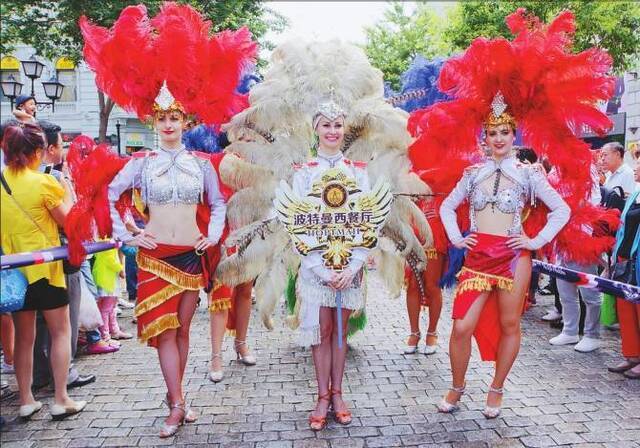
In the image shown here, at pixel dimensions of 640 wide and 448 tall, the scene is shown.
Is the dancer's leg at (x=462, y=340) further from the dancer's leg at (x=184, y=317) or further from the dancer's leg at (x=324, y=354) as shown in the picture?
the dancer's leg at (x=184, y=317)

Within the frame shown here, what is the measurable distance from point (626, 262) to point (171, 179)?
3695mm

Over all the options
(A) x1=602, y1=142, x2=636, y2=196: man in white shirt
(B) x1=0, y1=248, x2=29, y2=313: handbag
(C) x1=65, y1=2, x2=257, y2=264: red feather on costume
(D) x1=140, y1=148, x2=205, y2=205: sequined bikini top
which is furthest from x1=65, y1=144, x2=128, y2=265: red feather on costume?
(A) x1=602, y1=142, x2=636, y2=196: man in white shirt

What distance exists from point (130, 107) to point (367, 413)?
254cm

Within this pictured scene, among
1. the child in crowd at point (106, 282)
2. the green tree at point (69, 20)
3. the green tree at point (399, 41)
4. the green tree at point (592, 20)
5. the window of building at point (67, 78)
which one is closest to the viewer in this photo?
the green tree at point (69, 20)

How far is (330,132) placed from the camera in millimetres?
3258

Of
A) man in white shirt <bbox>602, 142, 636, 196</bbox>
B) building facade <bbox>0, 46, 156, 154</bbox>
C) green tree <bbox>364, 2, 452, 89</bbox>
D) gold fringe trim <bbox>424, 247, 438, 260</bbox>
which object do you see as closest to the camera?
building facade <bbox>0, 46, 156, 154</bbox>

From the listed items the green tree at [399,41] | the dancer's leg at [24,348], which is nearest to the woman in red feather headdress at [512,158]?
the dancer's leg at [24,348]

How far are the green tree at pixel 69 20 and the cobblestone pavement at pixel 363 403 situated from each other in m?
2.34

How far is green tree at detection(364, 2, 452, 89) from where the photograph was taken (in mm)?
21172

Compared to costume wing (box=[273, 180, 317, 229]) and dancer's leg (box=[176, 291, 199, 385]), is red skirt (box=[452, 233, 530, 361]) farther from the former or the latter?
dancer's leg (box=[176, 291, 199, 385])

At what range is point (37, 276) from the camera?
3166mm

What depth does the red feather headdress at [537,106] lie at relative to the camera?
327cm

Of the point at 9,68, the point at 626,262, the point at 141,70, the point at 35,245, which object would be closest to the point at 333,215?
the point at 141,70

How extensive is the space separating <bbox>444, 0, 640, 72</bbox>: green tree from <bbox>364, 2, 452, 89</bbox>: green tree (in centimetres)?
701
